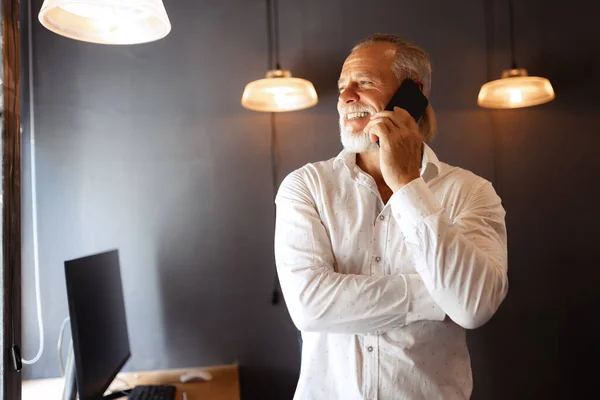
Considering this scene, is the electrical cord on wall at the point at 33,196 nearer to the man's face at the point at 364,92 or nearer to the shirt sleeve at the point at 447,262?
the man's face at the point at 364,92

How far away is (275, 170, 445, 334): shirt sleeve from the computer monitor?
672 millimetres

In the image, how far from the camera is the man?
119 cm

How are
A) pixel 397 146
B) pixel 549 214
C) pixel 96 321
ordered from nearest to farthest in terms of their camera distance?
1. pixel 397 146
2. pixel 96 321
3. pixel 549 214

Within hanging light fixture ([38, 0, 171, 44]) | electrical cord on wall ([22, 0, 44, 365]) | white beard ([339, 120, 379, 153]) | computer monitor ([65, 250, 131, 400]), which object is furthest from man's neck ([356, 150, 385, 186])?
electrical cord on wall ([22, 0, 44, 365])

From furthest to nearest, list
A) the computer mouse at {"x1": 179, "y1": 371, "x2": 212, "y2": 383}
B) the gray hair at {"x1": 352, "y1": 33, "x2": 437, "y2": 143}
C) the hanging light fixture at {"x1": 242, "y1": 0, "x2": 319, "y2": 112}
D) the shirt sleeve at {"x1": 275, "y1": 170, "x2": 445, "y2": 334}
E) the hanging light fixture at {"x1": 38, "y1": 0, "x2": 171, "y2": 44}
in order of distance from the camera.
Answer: the computer mouse at {"x1": 179, "y1": 371, "x2": 212, "y2": 383}, the hanging light fixture at {"x1": 242, "y1": 0, "x2": 319, "y2": 112}, the gray hair at {"x1": 352, "y1": 33, "x2": 437, "y2": 143}, the hanging light fixture at {"x1": 38, "y1": 0, "x2": 171, "y2": 44}, the shirt sleeve at {"x1": 275, "y1": 170, "x2": 445, "y2": 334}

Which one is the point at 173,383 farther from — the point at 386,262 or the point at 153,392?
the point at 386,262

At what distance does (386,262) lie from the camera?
4.57 ft

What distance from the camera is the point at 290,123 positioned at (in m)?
2.59

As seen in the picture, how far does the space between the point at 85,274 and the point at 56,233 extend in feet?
2.92

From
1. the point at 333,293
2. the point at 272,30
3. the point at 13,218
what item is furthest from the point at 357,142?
the point at 272,30

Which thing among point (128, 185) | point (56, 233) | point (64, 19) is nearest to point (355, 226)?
point (64, 19)

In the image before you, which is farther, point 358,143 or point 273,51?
point 273,51

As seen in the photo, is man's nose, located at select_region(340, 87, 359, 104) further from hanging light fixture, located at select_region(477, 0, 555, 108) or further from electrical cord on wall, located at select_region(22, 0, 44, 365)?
electrical cord on wall, located at select_region(22, 0, 44, 365)

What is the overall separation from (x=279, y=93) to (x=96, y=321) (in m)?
1.27
